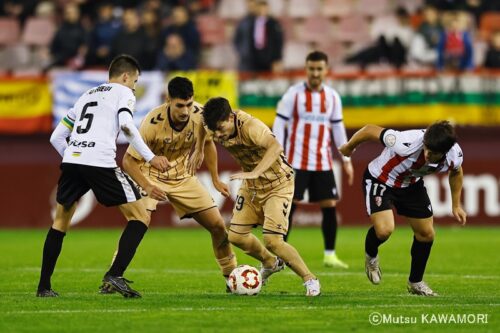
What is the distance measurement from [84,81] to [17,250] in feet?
15.0

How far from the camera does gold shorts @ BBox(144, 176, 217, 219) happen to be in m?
10.9

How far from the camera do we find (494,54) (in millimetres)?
21031

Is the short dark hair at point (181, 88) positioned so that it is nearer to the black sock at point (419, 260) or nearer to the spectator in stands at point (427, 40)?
the black sock at point (419, 260)

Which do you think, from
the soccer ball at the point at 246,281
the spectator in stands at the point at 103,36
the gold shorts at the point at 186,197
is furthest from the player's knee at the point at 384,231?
the spectator in stands at the point at 103,36

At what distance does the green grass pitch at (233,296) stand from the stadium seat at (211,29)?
22.7 feet

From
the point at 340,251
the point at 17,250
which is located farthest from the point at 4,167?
the point at 340,251

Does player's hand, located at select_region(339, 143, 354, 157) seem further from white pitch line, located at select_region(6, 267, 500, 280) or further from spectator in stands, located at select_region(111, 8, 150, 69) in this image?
Answer: spectator in stands, located at select_region(111, 8, 150, 69)

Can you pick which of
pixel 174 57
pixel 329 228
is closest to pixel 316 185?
pixel 329 228

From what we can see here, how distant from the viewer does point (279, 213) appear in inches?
412

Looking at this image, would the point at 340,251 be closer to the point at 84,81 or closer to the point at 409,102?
the point at 409,102

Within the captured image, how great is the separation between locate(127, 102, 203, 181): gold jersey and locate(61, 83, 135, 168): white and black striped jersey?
0.50 metres

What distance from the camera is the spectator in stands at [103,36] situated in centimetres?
2173

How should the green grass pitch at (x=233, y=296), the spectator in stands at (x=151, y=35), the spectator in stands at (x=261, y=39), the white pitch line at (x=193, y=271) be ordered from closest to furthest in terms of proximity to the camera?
the green grass pitch at (x=233, y=296) < the white pitch line at (x=193, y=271) < the spectator in stands at (x=261, y=39) < the spectator in stands at (x=151, y=35)

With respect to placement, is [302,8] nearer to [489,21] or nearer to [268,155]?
[489,21]
